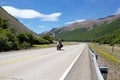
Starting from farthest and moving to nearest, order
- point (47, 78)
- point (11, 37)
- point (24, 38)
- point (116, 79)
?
point (24, 38), point (11, 37), point (116, 79), point (47, 78)

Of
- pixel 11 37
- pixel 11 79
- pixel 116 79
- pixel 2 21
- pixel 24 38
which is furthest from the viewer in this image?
pixel 2 21

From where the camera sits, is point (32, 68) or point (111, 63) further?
point (111, 63)

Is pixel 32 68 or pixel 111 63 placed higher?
pixel 32 68

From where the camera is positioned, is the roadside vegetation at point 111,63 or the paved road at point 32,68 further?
the roadside vegetation at point 111,63

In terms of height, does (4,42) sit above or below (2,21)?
below

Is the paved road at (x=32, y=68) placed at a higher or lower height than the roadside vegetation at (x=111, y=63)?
higher

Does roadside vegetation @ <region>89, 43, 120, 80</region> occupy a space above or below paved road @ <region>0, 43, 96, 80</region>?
below

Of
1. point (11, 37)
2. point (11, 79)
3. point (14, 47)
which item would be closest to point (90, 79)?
point (11, 79)

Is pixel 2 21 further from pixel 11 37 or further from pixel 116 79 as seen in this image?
pixel 116 79

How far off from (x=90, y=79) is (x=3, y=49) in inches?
1299

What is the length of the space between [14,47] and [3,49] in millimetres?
5086

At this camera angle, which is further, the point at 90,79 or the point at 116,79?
the point at 116,79

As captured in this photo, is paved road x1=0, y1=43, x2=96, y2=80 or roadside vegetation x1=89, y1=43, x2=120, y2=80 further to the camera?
roadside vegetation x1=89, y1=43, x2=120, y2=80

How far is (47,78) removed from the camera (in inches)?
467
